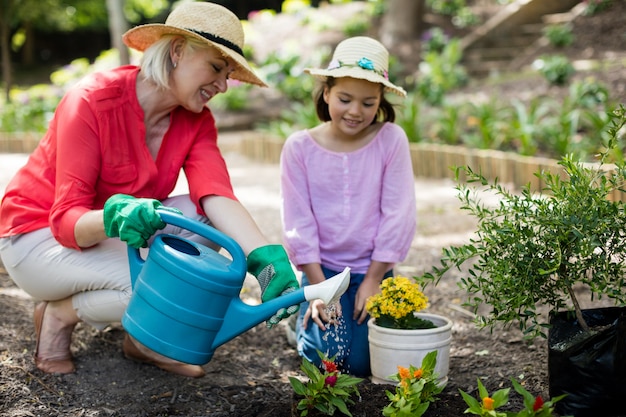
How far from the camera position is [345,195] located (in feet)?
8.93

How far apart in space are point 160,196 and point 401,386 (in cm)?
117

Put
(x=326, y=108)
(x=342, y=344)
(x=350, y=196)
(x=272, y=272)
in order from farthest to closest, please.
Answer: (x=326, y=108)
(x=350, y=196)
(x=342, y=344)
(x=272, y=272)

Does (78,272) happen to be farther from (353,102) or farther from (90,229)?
(353,102)

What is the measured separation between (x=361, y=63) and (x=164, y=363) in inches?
48.5

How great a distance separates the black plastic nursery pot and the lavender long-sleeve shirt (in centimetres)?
81

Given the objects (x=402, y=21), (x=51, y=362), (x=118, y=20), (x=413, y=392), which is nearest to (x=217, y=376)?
(x=51, y=362)

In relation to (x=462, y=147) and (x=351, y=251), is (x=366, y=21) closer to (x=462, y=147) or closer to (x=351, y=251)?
(x=462, y=147)

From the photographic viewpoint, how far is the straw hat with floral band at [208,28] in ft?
7.61

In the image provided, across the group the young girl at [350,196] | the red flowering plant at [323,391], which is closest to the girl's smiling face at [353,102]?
the young girl at [350,196]

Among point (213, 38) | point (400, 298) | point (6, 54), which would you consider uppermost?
point (6, 54)

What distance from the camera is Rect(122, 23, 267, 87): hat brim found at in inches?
90.6

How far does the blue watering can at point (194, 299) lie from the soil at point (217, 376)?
1.02 feet

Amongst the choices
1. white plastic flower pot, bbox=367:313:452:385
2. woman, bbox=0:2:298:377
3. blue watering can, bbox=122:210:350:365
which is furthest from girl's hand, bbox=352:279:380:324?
blue watering can, bbox=122:210:350:365

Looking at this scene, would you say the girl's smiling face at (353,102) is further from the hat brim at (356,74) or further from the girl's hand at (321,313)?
the girl's hand at (321,313)
